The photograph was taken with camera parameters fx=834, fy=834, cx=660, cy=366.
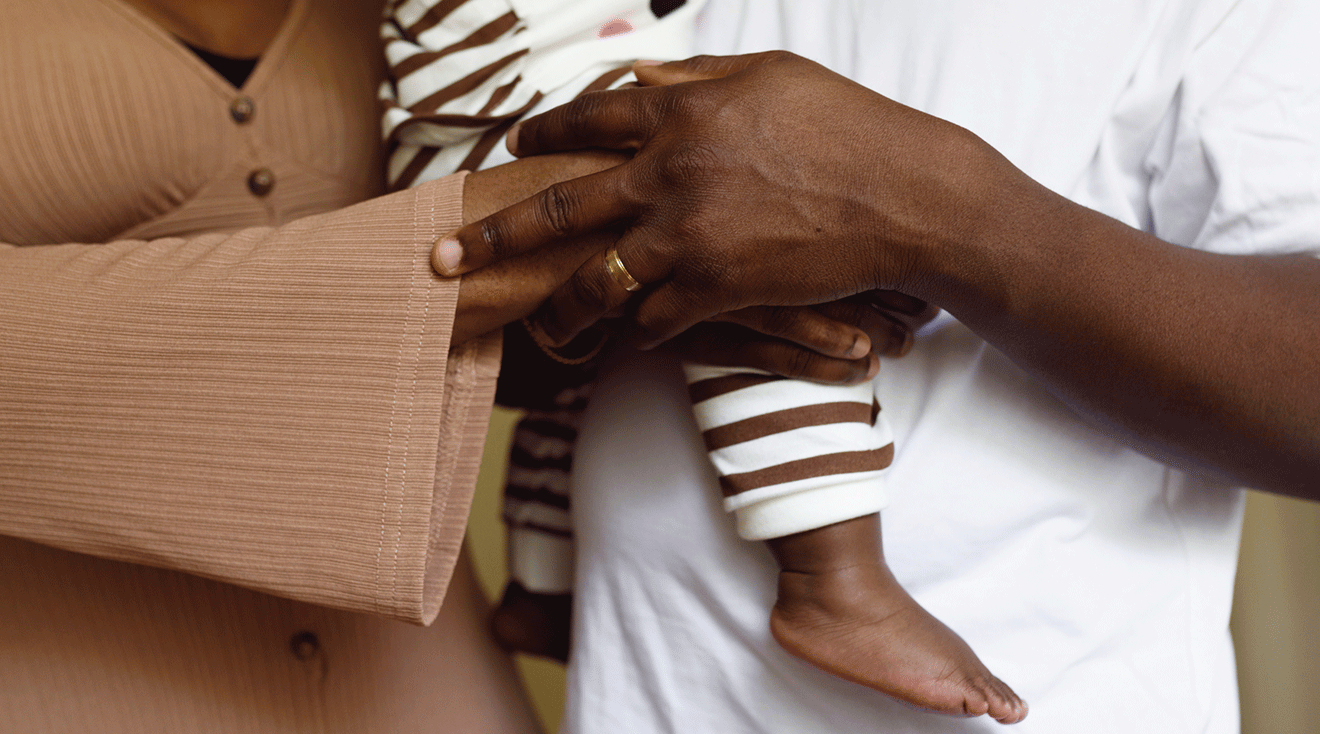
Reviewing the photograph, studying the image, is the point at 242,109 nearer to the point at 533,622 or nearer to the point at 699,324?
the point at 699,324

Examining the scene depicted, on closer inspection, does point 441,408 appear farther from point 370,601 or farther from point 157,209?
point 157,209

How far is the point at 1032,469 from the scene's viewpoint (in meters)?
0.67

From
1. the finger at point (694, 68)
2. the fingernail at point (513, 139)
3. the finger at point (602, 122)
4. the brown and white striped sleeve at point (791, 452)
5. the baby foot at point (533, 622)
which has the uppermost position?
the finger at point (694, 68)

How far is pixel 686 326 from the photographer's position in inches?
23.5

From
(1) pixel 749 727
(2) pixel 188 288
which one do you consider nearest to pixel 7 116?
(2) pixel 188 288

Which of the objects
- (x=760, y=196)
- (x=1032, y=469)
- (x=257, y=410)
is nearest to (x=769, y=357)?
(x=760, y=196)

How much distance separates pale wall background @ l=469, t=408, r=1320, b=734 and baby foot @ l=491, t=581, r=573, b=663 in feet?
3.00

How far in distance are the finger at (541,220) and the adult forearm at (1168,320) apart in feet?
0.76

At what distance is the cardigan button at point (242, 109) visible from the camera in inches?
29.6

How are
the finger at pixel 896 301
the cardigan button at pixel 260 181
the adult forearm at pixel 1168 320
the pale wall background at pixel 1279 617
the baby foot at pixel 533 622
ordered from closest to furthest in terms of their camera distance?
the adult forearm at pixel 1168 320
the finger at pixel 896 301
the cardigan button at pixel 260 181
the baby foot at pixel 533 622
the pale wall background at pixel 1279 617

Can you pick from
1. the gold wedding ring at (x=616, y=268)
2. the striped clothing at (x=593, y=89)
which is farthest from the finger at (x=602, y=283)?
the striped clothing at (x=593, y=89)

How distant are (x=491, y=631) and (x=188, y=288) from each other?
49 centimetres

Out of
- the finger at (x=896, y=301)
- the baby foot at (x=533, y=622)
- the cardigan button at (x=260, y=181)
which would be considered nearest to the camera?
the finger at (x=896, y=301)

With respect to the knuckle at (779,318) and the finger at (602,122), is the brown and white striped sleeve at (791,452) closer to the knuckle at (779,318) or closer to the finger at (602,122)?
the knuckle at (779,318)
